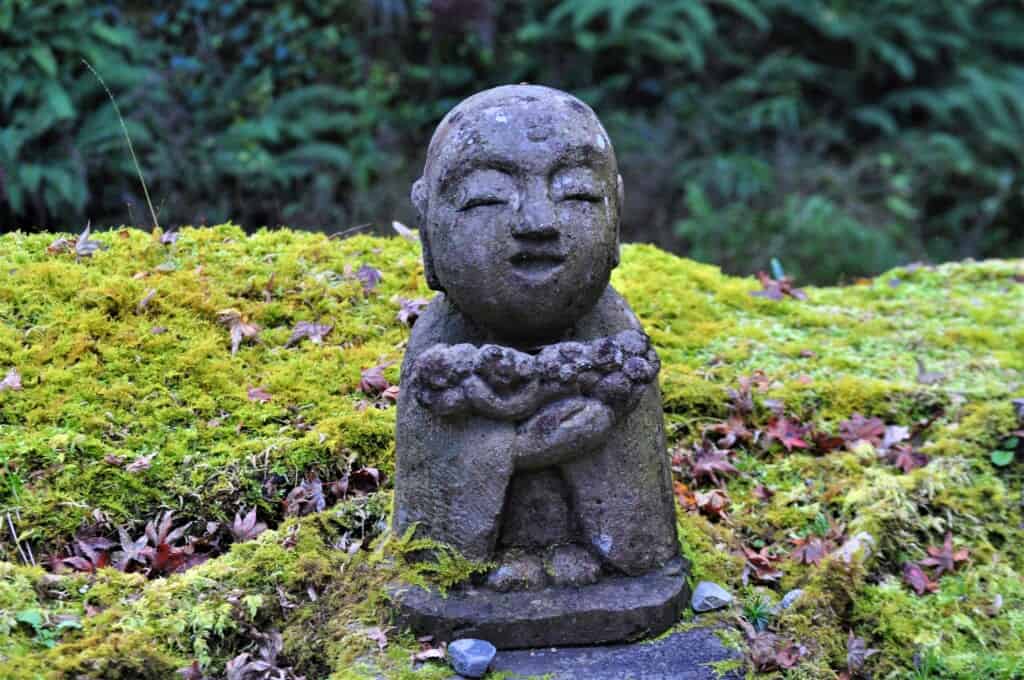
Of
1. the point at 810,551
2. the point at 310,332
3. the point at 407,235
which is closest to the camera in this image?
the point at 810,551

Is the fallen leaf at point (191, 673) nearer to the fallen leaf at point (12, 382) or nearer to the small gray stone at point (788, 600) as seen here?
the fallen leaf at point (12, 382)

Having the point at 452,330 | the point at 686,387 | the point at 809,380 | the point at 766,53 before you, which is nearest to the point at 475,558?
the point at 452,330

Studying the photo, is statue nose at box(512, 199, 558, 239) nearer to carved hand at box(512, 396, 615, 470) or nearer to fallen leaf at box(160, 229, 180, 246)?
carved hand at box(512, 396, 615, 470)

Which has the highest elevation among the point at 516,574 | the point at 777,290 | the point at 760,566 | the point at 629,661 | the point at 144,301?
the point at 144,301

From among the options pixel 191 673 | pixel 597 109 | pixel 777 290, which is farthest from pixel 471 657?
pixel 597 109

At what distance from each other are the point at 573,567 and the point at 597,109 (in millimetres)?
8839

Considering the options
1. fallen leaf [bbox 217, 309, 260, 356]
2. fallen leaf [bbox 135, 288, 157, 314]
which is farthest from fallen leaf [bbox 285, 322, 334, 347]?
fallen leaf [bbox 135, 288, 157, 314]

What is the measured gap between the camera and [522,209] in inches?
152

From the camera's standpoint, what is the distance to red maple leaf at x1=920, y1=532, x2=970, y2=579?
16.7 feet

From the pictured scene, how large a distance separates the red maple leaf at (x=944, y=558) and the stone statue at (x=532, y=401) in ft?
5.05

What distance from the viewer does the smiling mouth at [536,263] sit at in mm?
3893

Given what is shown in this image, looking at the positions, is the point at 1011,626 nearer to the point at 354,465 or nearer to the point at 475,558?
the point at 475,558

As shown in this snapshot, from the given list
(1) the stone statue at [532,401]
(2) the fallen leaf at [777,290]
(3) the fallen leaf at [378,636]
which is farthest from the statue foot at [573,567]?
(2) the fallen leaf at [777,290]

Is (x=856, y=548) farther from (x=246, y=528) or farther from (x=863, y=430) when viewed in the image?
(x=246, y=528)
